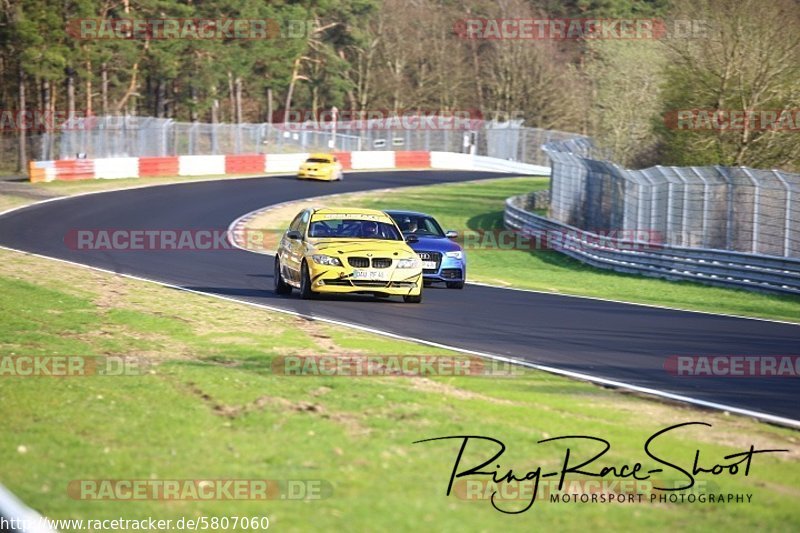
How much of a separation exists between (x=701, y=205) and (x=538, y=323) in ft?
37.1

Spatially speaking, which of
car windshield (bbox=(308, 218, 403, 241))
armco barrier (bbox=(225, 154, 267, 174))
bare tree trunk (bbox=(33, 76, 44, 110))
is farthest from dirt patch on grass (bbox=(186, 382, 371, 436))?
bare tree trunk (bbox=(33, 76, 44, 110))

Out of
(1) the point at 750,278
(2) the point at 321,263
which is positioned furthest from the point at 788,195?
(2) the point at 321,263

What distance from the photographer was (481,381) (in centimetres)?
1102

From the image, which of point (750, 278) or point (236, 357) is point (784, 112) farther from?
point (236, 357)

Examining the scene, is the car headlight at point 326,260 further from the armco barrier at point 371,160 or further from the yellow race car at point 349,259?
the armco barrier at point 371,160

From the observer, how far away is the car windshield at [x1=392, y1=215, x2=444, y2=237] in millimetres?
21609

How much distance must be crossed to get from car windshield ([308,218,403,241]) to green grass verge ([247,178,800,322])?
541 cm

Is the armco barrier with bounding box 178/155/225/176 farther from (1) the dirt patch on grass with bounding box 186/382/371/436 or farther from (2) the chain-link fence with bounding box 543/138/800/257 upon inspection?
(1) the dirt patch on grass with bounding box 186/382/371/436

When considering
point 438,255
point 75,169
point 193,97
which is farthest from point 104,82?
point 438,255

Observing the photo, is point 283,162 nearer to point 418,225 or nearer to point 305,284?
point 418,225

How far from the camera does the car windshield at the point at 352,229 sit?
18.1 metres

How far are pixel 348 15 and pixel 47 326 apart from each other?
82.0m

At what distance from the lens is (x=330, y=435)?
8406 mm

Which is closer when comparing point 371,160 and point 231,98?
point 371,160
